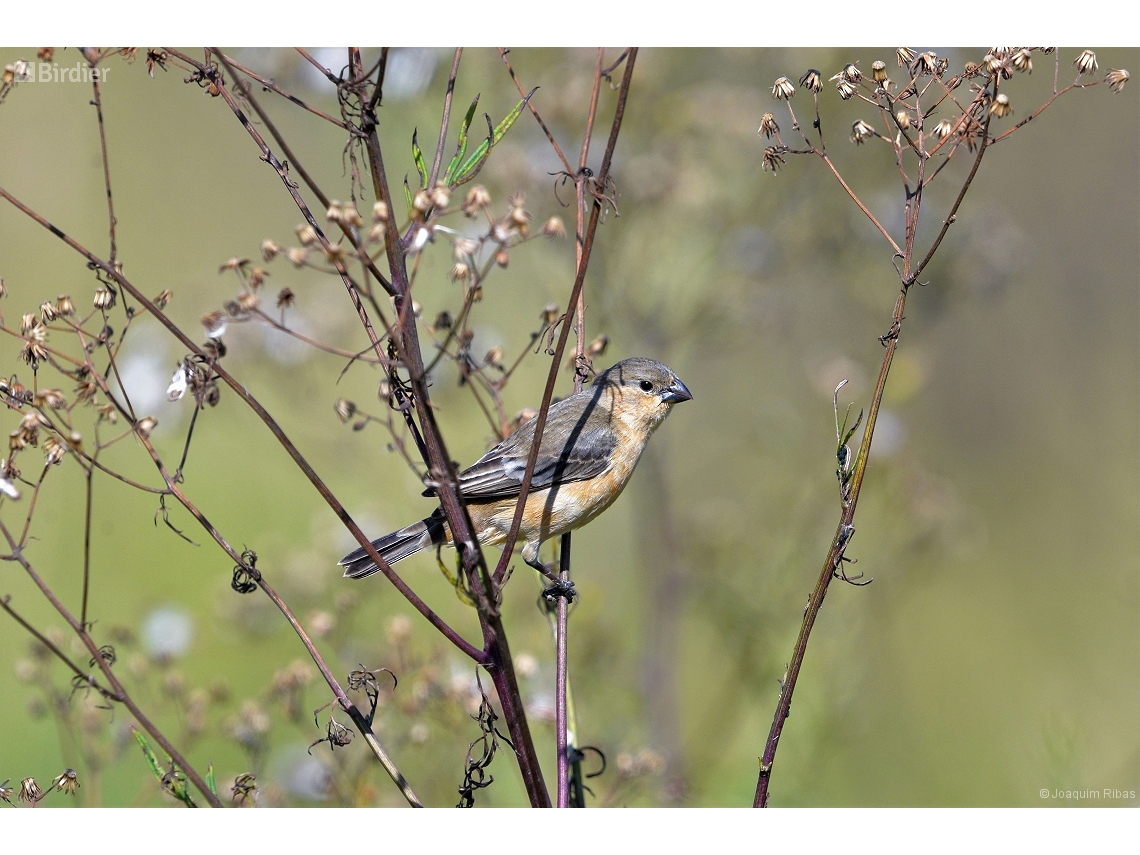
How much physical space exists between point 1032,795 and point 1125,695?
76.7 inches

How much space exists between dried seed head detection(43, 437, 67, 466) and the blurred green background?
172cm

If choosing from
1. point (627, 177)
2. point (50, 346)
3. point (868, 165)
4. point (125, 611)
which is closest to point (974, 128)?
point (50, 346)

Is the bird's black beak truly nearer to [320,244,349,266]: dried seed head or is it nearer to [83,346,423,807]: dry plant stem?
[83,346,423,807]: dry plant stem

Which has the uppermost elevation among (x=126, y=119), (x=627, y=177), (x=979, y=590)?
(x=126, y=119)

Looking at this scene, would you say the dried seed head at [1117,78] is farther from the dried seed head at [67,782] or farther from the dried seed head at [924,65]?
the dried seed head at [67,782]

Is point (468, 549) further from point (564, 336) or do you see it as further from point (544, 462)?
point (544, 462)

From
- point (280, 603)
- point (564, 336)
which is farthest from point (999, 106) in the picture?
point (280, 603)

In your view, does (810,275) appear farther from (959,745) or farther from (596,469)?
(959,745)

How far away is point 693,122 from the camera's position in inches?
235

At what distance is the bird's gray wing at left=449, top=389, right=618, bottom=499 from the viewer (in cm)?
465

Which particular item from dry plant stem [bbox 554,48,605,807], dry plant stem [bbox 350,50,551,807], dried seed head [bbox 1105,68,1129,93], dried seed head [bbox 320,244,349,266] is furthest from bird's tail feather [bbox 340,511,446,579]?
dried seed head [bbox 1105,68,1129,93]

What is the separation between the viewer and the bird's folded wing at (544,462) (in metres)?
4.65

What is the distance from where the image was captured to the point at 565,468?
4695 millimetres

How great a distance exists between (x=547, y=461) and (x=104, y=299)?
248 centimetres
